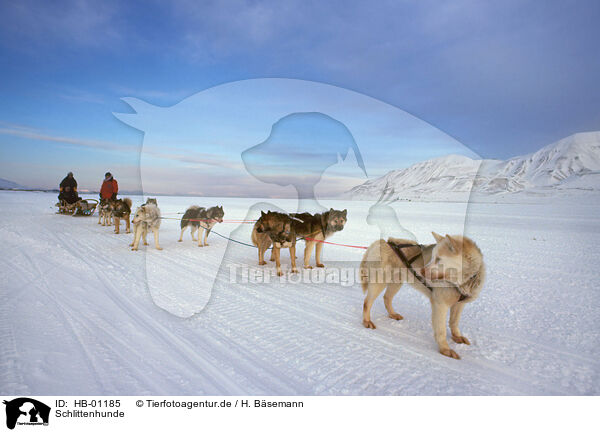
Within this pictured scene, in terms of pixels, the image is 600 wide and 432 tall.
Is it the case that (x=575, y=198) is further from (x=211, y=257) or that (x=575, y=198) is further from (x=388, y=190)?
(x=211, y=257)

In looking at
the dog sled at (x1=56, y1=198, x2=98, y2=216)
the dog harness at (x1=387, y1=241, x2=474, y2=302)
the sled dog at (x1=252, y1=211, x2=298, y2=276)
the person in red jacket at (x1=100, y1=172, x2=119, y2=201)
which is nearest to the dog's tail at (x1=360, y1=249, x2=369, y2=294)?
the dog harness at (x1=387, y1=241, x2=474, y2=302)

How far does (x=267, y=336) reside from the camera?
3.63 metres

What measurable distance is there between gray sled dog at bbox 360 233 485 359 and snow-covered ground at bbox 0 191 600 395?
18.2 inches

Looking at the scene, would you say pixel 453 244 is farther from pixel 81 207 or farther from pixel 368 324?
pixel 81 207

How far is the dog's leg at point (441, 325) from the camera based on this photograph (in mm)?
3232

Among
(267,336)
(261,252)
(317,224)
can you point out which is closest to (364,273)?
(267,336)

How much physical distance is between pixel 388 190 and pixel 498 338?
2824mm

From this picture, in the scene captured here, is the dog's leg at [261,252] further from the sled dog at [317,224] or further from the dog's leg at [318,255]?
the dog's leg at [318,255]

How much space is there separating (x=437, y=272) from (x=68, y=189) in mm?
26179

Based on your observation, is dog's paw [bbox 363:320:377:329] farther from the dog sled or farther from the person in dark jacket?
the person in dark jacket

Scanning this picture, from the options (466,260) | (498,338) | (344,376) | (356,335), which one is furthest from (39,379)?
(498,338)
